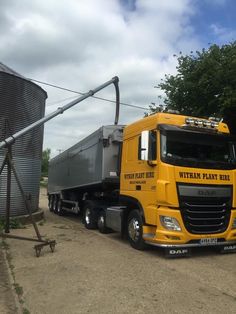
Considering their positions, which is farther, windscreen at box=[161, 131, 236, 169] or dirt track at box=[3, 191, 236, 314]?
windscreen at box=[161, 131, 236, 169]

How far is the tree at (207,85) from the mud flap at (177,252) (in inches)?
278

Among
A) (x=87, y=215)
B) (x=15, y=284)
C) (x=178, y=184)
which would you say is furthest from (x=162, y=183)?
(x=87, y=215)

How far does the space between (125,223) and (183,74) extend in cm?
899

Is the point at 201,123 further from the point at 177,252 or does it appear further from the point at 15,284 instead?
the point at 15,284

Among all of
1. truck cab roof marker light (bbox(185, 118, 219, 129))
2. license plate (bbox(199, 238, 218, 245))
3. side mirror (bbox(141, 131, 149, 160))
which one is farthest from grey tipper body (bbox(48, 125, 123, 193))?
license plate (bbox(199, 238, 218, 245))

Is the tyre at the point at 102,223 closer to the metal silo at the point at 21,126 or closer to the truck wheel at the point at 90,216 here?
the truck wheel at the point at 90,216

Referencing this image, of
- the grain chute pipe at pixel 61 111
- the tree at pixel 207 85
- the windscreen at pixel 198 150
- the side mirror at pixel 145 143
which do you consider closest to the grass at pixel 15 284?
the grain chute pipe at pixel 61 111

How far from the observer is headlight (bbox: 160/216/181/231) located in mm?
10430

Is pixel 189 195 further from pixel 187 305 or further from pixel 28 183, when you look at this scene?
pixel 28 183

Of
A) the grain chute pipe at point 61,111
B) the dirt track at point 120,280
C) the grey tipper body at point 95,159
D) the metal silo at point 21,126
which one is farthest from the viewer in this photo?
the metal silo at point 21,126

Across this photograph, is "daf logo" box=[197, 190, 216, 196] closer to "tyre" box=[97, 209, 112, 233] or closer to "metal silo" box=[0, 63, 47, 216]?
"tyre" box=[97, 209, 112, 233]

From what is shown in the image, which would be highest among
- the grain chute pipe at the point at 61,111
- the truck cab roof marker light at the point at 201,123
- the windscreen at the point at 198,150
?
the grain chute pipe at the point at 61,111

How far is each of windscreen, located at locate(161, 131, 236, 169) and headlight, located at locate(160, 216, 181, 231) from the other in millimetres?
1232

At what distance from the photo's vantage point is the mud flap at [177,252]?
10.4 metres
